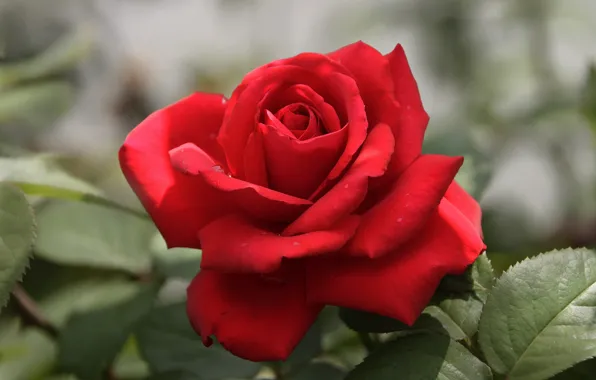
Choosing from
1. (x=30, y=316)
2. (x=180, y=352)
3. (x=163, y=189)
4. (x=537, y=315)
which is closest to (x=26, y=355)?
(x=30, y=316)

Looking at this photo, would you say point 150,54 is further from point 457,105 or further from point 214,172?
point 214,172

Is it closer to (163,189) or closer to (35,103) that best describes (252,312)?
(163,189)

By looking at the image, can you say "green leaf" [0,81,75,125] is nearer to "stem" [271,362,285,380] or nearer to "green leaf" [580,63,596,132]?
"stem" [271,362,285,380]

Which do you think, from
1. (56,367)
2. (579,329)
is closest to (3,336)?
(56,367)

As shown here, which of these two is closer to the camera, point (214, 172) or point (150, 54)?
point (214, 172)

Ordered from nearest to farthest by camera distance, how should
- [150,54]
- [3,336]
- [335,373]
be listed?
[335,373] → [3,336] → [150,54]

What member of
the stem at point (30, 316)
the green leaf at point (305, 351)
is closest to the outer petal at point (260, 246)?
the green leaf at point (305, 351)
